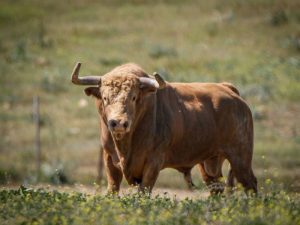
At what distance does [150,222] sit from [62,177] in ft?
48.6

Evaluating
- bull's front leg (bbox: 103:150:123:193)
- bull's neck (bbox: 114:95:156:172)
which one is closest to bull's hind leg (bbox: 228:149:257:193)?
bull's neck (bbox: 114:95:156:172)

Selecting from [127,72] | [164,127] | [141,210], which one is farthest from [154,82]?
[141,210]

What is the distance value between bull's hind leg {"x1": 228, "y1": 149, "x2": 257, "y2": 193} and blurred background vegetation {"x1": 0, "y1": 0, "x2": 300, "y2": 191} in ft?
20.6

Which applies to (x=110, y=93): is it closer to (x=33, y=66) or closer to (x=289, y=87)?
(x=289, y=87)

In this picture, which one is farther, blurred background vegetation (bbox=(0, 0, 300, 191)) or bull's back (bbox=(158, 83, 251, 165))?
blurred background vegetation (bbox=(0, 0, 300, 191))

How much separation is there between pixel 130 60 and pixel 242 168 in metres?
27.1

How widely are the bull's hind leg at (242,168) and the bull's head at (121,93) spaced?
2195 mm

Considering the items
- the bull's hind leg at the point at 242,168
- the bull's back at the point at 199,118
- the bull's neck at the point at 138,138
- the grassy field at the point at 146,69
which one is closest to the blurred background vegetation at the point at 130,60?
the grassy field at the point at 146,69

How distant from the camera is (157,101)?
14.5 metres

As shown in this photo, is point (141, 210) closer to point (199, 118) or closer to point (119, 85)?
point (119, 85)

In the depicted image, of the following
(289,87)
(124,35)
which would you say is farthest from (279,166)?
(124,35)

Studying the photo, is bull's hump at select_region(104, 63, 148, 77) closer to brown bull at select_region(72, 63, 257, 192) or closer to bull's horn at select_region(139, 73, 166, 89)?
brown bull at select_region(72, 63, 257, 192)

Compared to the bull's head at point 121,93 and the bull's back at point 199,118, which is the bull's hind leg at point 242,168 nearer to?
the bull's back at point 199,118

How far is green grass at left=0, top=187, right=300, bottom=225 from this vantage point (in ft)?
33.1
